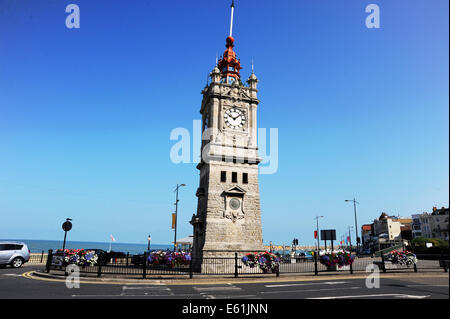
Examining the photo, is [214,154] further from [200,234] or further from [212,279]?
[212,279]

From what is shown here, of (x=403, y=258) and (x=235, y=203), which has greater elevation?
(x=235, y=203)

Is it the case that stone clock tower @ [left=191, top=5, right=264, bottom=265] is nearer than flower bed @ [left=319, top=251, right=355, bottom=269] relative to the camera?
No

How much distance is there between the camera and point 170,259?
22.1 metres

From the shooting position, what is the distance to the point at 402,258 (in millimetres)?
21578

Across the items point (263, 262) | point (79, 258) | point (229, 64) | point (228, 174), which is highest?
point (229, 64)

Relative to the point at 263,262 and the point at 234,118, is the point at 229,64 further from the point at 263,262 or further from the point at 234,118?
the point at 263,262

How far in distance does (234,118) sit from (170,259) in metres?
14.9

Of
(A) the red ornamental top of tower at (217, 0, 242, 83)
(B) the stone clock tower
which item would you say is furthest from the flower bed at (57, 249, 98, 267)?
(A) the red ornamental top of tower at (217, 0, 242, 83)

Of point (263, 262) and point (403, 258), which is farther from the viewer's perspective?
point (403, 258)

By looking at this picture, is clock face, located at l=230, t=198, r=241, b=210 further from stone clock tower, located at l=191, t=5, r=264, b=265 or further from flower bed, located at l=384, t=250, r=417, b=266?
flower bed, located at l=384, t=250, r=417, b=266

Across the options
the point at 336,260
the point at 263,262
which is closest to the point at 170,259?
the point at 263,262

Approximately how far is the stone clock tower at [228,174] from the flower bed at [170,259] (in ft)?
6.54

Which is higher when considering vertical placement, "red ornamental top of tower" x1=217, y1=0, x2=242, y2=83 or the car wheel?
"red ornamental top of tower" x1=217, y1=0, x2=242, y2=83

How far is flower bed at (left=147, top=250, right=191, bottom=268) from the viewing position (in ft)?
72.8
